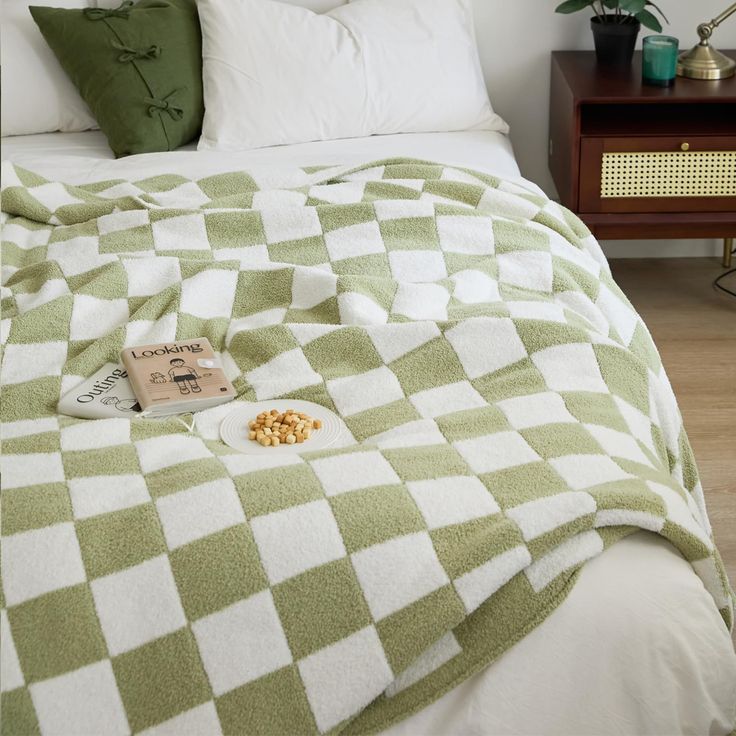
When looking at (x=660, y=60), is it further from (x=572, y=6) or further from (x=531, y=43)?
(x=531, y=43)

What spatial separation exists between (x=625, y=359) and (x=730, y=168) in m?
1.33

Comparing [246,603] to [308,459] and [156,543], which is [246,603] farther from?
[308,459]

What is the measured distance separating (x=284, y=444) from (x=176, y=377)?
24 cm

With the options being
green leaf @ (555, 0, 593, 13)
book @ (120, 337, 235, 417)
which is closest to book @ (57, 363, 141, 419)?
book @ (120, 337, 235, 417)

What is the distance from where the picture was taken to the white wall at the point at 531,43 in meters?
3.04

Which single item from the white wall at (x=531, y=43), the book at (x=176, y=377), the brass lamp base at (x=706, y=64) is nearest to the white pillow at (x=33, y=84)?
the white wall at (x=531, y=43)

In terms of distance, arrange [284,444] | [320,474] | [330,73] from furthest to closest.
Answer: [330,73]
[284,444]
[320,474]

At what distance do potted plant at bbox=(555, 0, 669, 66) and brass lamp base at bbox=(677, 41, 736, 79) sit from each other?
108 mm

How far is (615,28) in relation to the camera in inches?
112

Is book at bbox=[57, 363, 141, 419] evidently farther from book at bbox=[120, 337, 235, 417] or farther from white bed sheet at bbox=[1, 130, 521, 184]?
white bed sheet at bbox=[1, 130, 521, 184]

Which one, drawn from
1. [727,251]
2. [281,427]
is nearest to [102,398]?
[281,427]

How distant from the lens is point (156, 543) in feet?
3.91

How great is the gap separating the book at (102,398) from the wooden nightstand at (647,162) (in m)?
1.52

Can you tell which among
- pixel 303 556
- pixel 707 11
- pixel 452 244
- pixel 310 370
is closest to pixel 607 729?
pixel 303 556
